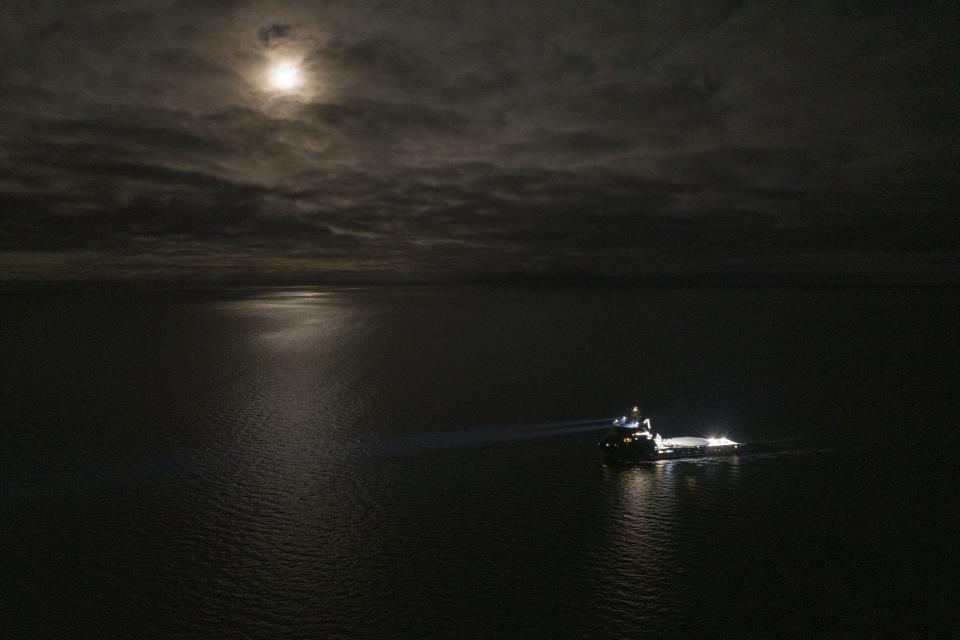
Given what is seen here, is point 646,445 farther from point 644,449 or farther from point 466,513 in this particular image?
point 466,513

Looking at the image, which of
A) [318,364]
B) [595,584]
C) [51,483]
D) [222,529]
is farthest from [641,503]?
[318,364]

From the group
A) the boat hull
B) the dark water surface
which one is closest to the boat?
the boat hull

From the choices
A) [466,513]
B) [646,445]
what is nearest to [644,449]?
[646,445]

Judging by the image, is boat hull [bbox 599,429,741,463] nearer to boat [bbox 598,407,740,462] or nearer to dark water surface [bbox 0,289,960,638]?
boat [bbox 598,407,740,462]

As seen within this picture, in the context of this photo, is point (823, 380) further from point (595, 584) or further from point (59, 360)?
point (59, 360)

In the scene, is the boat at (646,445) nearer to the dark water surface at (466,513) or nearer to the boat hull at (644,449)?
the boat hull at (644,449)

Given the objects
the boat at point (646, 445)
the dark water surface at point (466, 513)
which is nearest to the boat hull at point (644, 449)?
the boat at point (646, 445)
